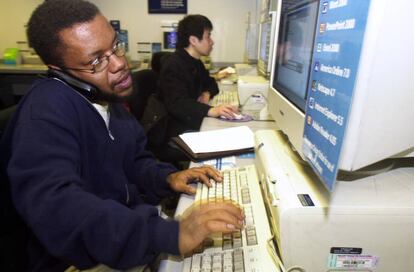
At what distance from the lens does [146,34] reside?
13.1 ft

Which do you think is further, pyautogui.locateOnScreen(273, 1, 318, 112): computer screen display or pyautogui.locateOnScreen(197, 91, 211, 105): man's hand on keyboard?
pyautogui.locateOnScreen(197, 91, 211, 105): man's hand on keyboard

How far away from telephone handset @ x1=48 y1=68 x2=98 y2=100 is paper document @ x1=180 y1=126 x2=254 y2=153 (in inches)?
16.3

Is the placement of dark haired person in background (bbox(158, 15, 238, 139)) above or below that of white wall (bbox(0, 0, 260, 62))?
below

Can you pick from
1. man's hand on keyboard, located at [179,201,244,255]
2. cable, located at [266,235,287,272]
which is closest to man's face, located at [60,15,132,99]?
man's hand on keyboard, located at [179,201,244,255]

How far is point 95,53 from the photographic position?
2.50 feet

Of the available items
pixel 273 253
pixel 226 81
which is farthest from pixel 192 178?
pixel 226 81

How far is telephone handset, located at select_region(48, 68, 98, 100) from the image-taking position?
0.77 metres

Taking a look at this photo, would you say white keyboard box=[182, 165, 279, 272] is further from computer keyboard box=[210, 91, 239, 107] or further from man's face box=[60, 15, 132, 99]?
computer keyboard box=[210, 91, 239, 107]

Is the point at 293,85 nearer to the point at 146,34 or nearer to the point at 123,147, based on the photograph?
the point at 123,147

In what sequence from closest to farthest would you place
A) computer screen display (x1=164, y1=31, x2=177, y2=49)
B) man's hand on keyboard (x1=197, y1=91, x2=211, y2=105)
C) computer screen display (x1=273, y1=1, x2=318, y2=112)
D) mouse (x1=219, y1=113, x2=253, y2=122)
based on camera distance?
computer screen display (x1=273, y1=1, x2=318, y2=112) < mouse (x1=219, y1=113, x2=253, y2=122) < man's hand on keyboard (x1=197, y1=91, x2=211, y2=105) < computer screen display (x1=164, y1=31, x2=177, y2=49)

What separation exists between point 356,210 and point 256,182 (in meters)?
0.33

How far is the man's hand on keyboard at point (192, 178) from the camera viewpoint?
0.87m

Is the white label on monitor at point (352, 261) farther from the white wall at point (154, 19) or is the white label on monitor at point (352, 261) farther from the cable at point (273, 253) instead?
the white wall at point (154, 19)

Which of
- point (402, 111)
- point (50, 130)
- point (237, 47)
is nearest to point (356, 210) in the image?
point (402, 111)
